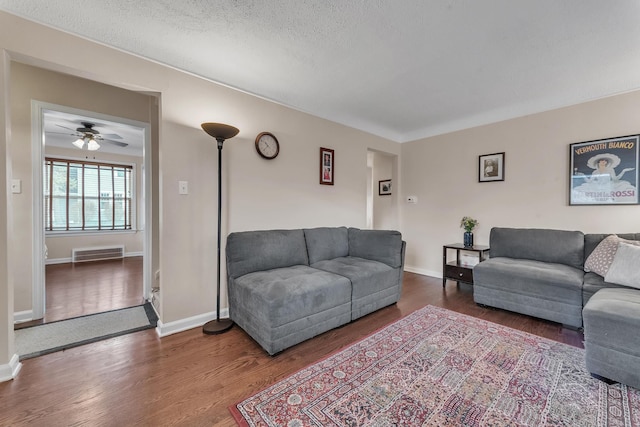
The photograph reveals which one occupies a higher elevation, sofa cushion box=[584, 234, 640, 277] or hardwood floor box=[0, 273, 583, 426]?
sofa cushion box=[584, 234, 640, 277]

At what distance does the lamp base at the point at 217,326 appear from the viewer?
2.29 metres

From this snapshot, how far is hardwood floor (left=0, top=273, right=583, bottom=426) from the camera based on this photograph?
1.37m

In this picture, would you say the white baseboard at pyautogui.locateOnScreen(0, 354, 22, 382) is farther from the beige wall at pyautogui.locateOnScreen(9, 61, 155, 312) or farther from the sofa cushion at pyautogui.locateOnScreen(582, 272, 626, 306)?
the sofa cushion at pyautogui.locateOnScreen(582, 272, 626, 306)

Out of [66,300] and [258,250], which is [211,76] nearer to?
[258,250]

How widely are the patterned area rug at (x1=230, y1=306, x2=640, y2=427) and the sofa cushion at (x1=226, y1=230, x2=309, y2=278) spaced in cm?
107

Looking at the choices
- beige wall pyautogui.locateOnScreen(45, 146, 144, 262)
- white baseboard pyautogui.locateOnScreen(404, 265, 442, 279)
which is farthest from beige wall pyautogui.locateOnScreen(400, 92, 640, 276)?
beige wall pyautogui.locateOnScreen(45, 146, 144, 262)

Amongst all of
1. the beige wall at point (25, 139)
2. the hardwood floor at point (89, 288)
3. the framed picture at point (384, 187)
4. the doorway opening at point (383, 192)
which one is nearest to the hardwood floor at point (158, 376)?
the hardwood floor at point (89, 288)

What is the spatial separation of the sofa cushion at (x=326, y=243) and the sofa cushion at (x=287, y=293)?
19.3 inches

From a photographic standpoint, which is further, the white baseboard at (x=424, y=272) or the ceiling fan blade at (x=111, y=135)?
the ceiling fan blade at (x=111, y=135)

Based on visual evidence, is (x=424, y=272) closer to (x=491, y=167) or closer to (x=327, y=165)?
(x=491, y=167)

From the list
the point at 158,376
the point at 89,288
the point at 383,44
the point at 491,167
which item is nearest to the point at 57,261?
the point at 89,288

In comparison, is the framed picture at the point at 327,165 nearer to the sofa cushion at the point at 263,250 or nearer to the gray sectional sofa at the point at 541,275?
the sofa cushion at the point at 263,250

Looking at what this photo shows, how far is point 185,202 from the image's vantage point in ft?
7.85

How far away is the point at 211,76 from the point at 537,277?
3.72 meters
